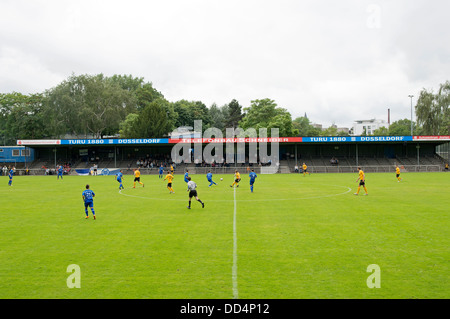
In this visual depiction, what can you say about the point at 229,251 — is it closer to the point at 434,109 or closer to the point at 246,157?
the point at 246,157

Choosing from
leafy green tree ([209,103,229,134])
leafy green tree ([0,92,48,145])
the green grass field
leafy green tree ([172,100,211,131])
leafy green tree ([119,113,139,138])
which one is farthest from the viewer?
leafy green tree ([209,103,229,134])

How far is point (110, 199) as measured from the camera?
22.8 metres

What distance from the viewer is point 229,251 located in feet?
33.3

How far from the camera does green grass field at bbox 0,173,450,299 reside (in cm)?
738

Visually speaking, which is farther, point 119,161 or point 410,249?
point 119,161

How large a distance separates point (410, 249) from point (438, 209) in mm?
8708

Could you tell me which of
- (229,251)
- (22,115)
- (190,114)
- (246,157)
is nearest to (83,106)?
(22,115)

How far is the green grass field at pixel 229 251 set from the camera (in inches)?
291

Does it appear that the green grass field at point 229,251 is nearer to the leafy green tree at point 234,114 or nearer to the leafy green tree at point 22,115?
the leafy green tree at point 22,115

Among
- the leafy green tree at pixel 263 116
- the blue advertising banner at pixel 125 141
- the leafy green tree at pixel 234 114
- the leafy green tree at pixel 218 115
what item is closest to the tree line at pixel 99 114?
the leafy green tree at pixel 263 116

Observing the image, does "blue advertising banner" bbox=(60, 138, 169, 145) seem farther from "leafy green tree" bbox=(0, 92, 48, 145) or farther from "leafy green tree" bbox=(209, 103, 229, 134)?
"leafy green tree" bbox=(209, 103, 229, 134)

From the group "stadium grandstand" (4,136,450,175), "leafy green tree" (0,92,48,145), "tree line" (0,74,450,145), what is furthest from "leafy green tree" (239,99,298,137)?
"leafy green tree" (0,92,48,145)
